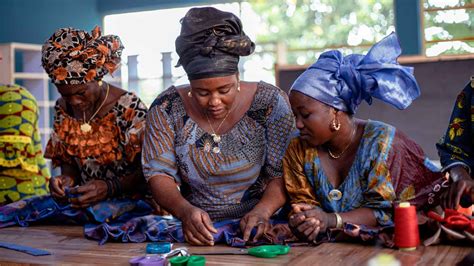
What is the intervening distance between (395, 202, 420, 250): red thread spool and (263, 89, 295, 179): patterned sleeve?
0.76 meters

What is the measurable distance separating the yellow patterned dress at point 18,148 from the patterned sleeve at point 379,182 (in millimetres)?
2497

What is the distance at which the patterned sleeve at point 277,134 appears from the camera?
3.19 meters

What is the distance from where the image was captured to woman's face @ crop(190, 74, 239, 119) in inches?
120

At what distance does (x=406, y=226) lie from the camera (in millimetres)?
2498

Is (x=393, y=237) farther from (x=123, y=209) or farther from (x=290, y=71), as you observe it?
(x=290, y=71)

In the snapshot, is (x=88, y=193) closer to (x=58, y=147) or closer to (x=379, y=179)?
(x=58, y=147)

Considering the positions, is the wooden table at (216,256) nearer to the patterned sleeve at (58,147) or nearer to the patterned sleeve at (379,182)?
the patterned sleeve at (379,182)

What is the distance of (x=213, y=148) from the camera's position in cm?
321

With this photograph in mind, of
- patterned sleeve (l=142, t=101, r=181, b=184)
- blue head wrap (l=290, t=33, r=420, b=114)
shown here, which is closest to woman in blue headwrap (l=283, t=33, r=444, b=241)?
blue head wrap (l=290, t=33, r=420, b=114)

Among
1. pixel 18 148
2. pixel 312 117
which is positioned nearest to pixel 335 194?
pixel 312 117

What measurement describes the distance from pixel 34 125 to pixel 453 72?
10.3 ft

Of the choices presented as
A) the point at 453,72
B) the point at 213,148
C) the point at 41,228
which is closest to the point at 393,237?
the point at 213,148

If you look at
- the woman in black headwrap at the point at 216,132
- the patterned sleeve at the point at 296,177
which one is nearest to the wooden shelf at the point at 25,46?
the woman in black headwrap at the point at 216,132

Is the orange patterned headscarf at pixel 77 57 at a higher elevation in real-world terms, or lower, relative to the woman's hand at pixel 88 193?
higher
